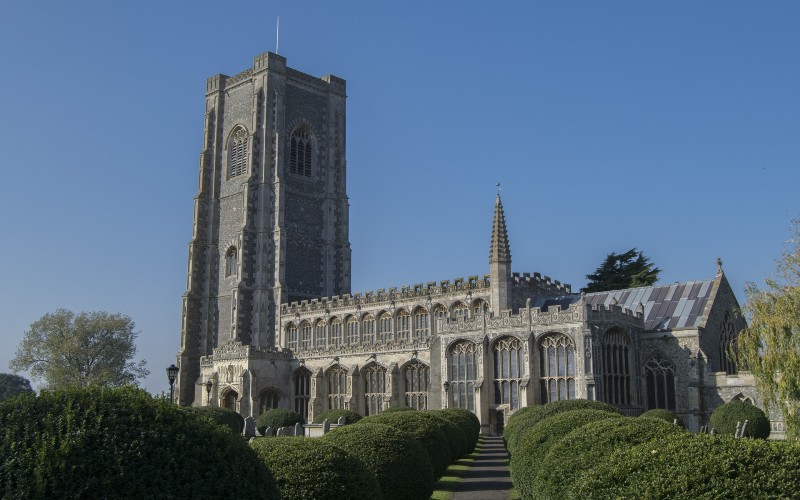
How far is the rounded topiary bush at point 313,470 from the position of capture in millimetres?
10625

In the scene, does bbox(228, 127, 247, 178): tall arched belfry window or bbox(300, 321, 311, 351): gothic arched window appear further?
bbox(228, 127, 247, 178): tall arched belfry window

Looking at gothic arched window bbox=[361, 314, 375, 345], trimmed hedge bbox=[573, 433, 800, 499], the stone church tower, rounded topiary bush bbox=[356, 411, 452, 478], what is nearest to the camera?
trimmed hedge bbox=[573, 433, 800, 499]

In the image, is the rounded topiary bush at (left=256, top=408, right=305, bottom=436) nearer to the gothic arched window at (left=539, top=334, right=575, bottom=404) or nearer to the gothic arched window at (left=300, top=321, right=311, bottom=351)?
the gothic arched window at (left=539, top=334, right=575, bottom=404)

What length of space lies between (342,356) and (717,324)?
77.4 ft

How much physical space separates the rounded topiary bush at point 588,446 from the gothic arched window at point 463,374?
97.7ft

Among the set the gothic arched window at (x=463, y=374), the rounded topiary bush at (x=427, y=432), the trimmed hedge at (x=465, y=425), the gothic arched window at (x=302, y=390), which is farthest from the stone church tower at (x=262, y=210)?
the rounded topiary bush at (x=427, y=432)

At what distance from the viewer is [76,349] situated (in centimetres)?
6969

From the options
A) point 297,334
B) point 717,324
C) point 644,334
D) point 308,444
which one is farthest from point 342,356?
point 308,444

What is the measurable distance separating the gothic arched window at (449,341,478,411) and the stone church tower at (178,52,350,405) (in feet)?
79.9

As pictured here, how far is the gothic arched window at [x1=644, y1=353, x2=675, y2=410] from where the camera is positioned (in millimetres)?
41781

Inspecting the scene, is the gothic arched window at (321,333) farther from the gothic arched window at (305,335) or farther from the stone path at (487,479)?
the stone path at (487,479)

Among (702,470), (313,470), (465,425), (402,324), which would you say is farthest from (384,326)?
(702,470)

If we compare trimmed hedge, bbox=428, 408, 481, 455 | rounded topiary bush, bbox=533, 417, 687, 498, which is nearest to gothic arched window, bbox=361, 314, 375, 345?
trimmed hedge, bbox=428, 408, 481, 455

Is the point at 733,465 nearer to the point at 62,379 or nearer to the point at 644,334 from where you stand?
the point at 644,334
